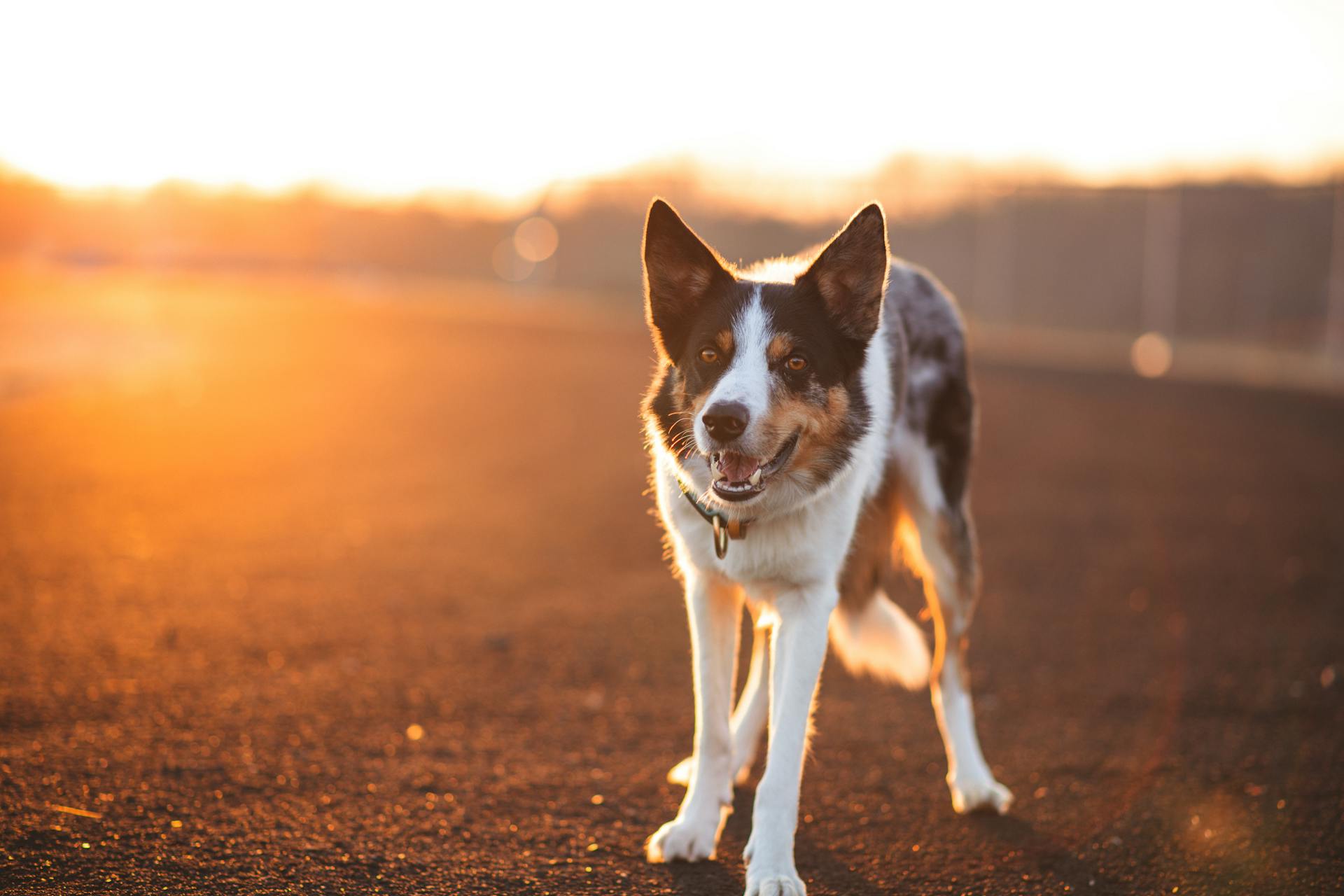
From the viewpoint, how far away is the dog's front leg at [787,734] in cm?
353

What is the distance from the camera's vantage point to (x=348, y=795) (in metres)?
4.23

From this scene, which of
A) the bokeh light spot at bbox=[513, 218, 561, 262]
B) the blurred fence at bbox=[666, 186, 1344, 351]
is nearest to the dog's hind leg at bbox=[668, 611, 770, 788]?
the blurred fence at bbox=[666, 186, 1344, 351]

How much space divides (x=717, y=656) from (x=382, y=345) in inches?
757

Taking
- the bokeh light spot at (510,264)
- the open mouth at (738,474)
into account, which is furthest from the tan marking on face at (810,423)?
the bokeh light spot at (510,264)

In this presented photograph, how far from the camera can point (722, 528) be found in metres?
3.82

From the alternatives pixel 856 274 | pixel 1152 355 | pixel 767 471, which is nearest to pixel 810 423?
pixel 767 471

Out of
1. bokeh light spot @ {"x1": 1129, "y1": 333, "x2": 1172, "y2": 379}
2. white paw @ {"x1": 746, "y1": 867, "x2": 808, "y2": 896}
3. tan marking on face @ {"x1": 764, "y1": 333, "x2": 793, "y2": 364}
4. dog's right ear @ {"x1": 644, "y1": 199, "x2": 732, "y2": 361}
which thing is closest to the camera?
white paw @ {"x1": 746, "y1": 867, "x2": 808, "y2": 896}

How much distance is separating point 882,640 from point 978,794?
0.81 m

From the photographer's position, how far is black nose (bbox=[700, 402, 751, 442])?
3.49 metres

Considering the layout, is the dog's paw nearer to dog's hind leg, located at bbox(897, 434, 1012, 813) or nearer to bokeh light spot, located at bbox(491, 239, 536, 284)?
dog's hind leg, located at bbox(897, 434, 1012, 813)

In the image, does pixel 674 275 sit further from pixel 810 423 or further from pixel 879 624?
pixel 879 624

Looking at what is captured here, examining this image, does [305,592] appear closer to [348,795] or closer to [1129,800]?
[348,795]

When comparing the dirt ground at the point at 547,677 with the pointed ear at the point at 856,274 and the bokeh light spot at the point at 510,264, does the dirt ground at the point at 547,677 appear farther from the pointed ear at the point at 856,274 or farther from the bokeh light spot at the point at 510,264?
the bokeh light spot at the point at 510,264

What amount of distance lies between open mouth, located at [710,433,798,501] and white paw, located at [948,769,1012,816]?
1591 millimetres
